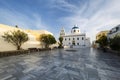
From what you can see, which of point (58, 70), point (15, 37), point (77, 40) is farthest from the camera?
point (77, 40)

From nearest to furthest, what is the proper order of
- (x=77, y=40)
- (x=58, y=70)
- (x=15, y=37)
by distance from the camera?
(x=58, y=70)
(x=15, y=37)
(x=77, y=40)

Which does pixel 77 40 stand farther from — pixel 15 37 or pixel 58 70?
pixel 58 70

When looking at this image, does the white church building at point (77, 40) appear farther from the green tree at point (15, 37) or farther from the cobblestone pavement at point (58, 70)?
the cobblestone pavement at point (58, 70)

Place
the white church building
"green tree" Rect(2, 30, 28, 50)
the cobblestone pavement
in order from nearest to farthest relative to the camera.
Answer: the cobblestone pavement → "green tree" Rect(2, 30, 28, 50) → the white church building

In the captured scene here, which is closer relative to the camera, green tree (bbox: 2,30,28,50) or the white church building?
green tree (bbox: 2,30,28,50)

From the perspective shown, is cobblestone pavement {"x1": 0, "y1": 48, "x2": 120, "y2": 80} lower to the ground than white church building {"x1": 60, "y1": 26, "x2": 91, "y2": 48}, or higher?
lower

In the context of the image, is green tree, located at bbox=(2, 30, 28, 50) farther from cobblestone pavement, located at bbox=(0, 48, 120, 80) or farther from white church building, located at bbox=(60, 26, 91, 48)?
white church building, located at bbox=(60, 26, 91, 48)

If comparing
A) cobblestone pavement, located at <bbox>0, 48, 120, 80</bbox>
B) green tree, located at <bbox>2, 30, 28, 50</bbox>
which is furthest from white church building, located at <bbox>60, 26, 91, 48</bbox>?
cobblestone pavement, located at <bbox>0, 48, 120, 80</bbox>

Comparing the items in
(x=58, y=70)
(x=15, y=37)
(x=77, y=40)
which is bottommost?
(x=58, y=70)

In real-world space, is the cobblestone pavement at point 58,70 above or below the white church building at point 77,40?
below

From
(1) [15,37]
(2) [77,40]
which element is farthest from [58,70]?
(2) [77,40]

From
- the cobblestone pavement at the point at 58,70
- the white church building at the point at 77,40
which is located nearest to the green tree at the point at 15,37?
the cobblestone pavement at the point at 58,70

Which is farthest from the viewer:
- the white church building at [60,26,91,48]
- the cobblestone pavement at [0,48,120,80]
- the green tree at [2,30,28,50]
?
the white church building at [60,26,91,48]

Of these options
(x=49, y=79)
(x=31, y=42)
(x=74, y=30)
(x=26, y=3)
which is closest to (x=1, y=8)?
(x=26, y=3)
